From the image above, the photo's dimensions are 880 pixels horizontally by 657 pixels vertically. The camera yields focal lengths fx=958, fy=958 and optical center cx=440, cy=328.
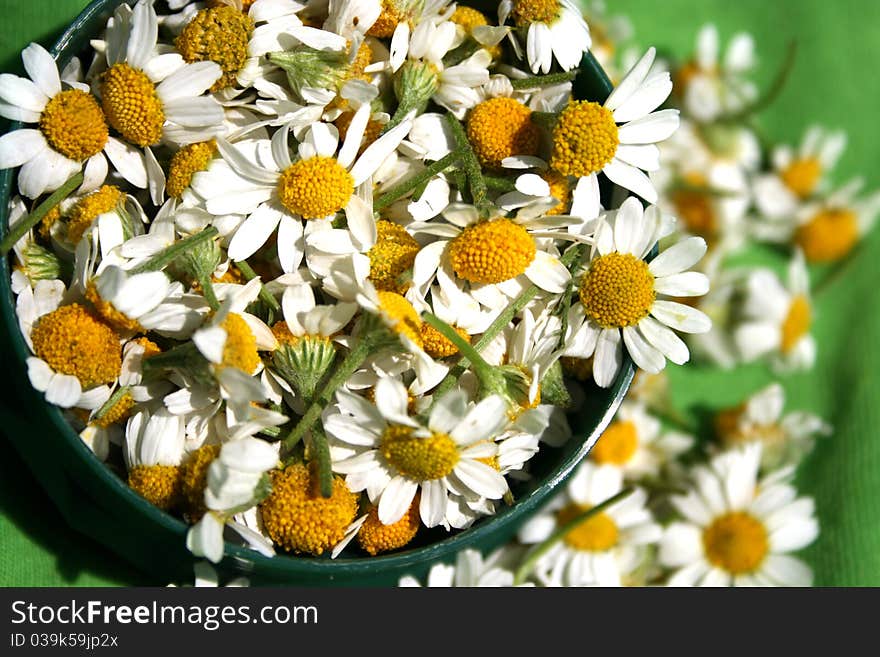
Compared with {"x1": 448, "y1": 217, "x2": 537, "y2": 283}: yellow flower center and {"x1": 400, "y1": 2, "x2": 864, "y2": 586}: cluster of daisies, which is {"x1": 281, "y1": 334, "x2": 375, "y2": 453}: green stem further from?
{"x1": 400, "y1": 2, "x2": 864, "y2": 586}: cluster of daisies

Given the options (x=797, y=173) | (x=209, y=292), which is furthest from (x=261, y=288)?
(x=797, y=173)

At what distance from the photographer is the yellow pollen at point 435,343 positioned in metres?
0.51

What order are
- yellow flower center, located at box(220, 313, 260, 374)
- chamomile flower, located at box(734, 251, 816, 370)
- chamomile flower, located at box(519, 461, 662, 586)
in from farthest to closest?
chamomile flower, located at box(734, 251, 816, 370) → chamomile flower, located at box(519, 461, 662, 586) → yellow flower center, located at box(220, 313, 260, 374)

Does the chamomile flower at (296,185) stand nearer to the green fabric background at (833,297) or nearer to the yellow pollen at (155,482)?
the yellow pollen at (155,482)

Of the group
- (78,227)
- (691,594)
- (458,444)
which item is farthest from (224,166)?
(691,594)

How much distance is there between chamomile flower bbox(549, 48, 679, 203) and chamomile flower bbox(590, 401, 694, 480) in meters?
0.28

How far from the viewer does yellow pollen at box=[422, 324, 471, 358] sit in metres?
0.51

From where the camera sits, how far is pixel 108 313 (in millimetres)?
490

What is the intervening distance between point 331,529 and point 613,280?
0.68ft

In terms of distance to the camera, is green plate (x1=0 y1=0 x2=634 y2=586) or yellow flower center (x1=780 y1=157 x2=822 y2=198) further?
yellow flower center (x1=780 y1=157 x2=822 y2=198)

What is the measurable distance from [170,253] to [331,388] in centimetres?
11

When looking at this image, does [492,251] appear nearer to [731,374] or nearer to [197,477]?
[197,477]

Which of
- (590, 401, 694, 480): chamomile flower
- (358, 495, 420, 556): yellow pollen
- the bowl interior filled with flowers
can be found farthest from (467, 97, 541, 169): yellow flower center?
(590, 401, 694, 480): chamomile flower

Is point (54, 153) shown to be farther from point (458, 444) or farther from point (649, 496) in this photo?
point (649, 496)
